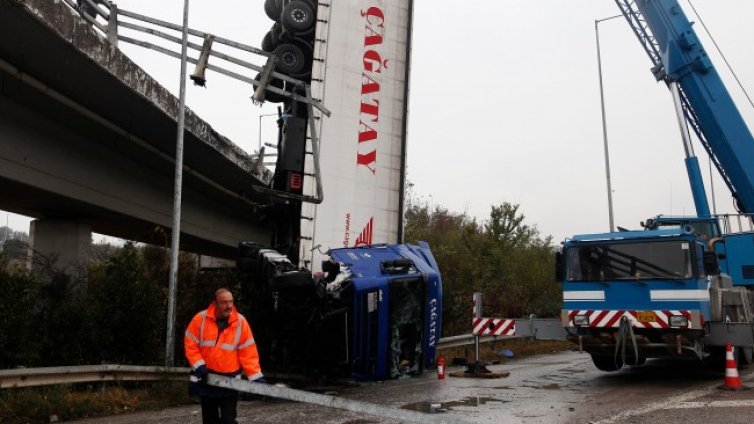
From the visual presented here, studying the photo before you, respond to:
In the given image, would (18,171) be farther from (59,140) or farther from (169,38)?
(169,38)

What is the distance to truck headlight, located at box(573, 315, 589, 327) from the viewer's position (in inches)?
396

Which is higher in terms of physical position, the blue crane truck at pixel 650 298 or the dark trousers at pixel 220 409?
the blue crane truck at pixel 650 298

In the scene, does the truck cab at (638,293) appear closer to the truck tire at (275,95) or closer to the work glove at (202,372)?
the truck tire at (275,95)

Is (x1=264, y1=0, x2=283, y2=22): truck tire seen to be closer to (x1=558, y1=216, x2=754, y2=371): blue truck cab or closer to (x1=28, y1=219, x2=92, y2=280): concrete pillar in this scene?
(x1=28, y1=219, x2=92, y2=280): concrete pillar

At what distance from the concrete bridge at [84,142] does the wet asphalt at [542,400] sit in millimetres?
4396

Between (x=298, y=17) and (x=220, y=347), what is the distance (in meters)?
8.40

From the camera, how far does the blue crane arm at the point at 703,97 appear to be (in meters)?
15.0

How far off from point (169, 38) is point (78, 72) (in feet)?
7.43

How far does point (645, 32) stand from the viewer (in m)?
16.4

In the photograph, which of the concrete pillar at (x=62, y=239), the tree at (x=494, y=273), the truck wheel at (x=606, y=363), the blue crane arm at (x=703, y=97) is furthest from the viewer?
the tree at (x=494, y=273)

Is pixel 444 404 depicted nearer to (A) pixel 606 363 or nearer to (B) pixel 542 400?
(B) pixel 542 400

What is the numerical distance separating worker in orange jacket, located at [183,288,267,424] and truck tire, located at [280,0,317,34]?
→ 26.3 feet

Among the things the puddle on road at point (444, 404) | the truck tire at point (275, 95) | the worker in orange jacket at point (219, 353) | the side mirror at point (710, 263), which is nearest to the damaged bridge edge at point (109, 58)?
the truck tire at point (275, 95)

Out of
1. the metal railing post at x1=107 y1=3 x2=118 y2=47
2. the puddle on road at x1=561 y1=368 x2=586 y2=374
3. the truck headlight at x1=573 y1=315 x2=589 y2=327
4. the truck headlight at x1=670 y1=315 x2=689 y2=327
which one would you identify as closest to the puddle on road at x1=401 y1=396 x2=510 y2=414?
the truck headlight at x1=573 y1=315 x2=589 y2=327
